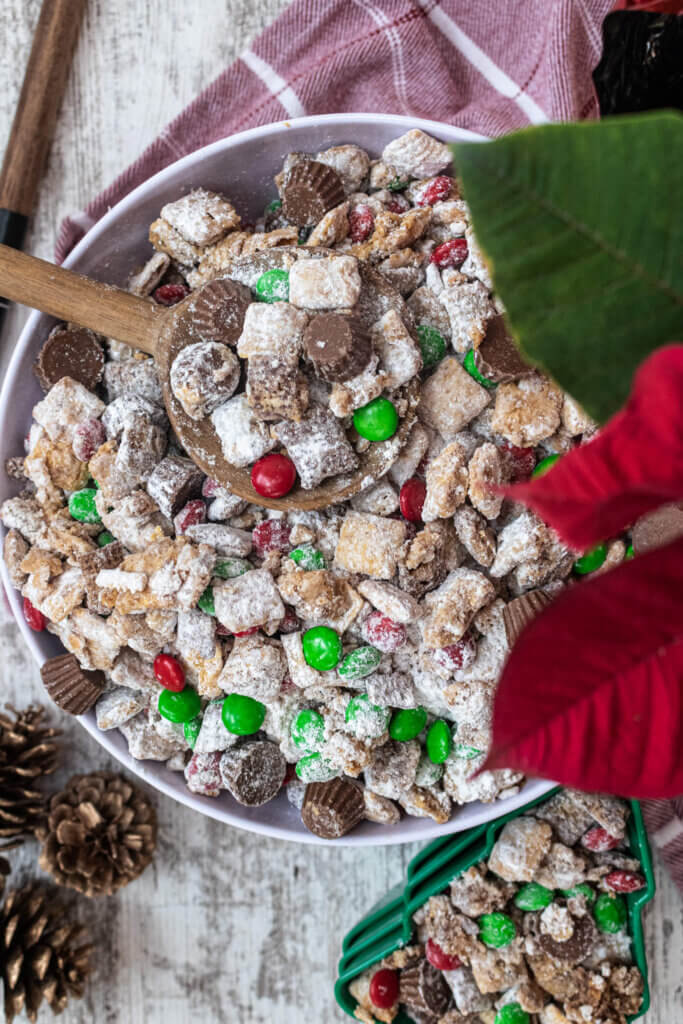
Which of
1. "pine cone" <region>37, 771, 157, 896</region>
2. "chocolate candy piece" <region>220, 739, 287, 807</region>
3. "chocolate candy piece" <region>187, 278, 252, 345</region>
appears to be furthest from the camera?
"pine cone" <region>37, 771, 157, 896</region>

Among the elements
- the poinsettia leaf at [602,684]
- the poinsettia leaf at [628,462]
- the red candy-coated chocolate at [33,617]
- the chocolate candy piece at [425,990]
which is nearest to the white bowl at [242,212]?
the red candy-coated chocolate at [33,617]

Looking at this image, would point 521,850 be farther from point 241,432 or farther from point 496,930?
point 241,432

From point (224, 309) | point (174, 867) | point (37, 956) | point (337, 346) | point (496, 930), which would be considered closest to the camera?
point (337, 346)

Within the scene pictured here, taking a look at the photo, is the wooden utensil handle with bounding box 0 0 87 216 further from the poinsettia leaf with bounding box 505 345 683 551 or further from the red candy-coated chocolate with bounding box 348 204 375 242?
the poinsettia leaf with bounding box 505 345 683 551

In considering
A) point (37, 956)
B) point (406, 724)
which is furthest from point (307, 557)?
point (37, 956)

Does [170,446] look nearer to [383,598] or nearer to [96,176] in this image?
[383,598]

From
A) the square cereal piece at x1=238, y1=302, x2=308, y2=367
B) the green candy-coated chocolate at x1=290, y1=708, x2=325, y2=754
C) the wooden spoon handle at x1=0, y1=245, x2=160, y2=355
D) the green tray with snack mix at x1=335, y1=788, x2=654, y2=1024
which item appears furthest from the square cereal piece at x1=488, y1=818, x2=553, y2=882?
the wooden spoon handle at x1=0, y1=245, x2=160, y2=355

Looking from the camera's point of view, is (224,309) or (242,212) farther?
(242,212)
